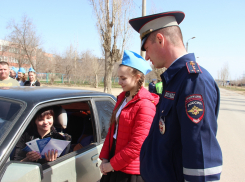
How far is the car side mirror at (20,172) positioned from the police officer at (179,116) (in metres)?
0.87

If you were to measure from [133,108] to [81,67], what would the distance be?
124 feet

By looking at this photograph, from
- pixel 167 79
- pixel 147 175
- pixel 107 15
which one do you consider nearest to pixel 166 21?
pixel 167 79

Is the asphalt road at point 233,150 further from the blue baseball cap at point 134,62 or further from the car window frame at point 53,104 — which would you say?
the blue baseball cap at point 134,62

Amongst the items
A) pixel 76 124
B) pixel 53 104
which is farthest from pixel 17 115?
pixel 76 124

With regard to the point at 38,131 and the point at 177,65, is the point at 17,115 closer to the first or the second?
the point at 38,131

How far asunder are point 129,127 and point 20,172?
942 millimetres

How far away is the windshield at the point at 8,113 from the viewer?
1.50 meters

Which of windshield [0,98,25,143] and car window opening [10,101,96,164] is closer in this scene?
windshield [0,98,25,143]

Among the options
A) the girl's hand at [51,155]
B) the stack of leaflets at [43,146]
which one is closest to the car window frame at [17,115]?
the stack of leaflets at [43,146]

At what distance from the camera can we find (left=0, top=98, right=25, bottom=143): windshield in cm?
150

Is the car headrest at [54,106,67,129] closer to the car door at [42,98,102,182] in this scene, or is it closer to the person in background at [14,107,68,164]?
the person in background at [14,107,68,164]

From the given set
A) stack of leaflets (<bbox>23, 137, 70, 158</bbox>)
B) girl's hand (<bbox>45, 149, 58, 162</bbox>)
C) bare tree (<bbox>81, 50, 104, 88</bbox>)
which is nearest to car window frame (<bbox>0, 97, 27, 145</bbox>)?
stack of leaflets (<bbox>23, 137, 70, 158</bbox>)

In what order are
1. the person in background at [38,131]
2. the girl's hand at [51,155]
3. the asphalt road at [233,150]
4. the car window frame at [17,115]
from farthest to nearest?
the asphalt road at [233,150], the person in background at [38,131], the girl's hand at [51,155], the car window frame at [17,115]

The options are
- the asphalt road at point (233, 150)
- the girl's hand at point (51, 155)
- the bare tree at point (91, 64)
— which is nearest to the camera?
the girl's hand at point (51, 155)
